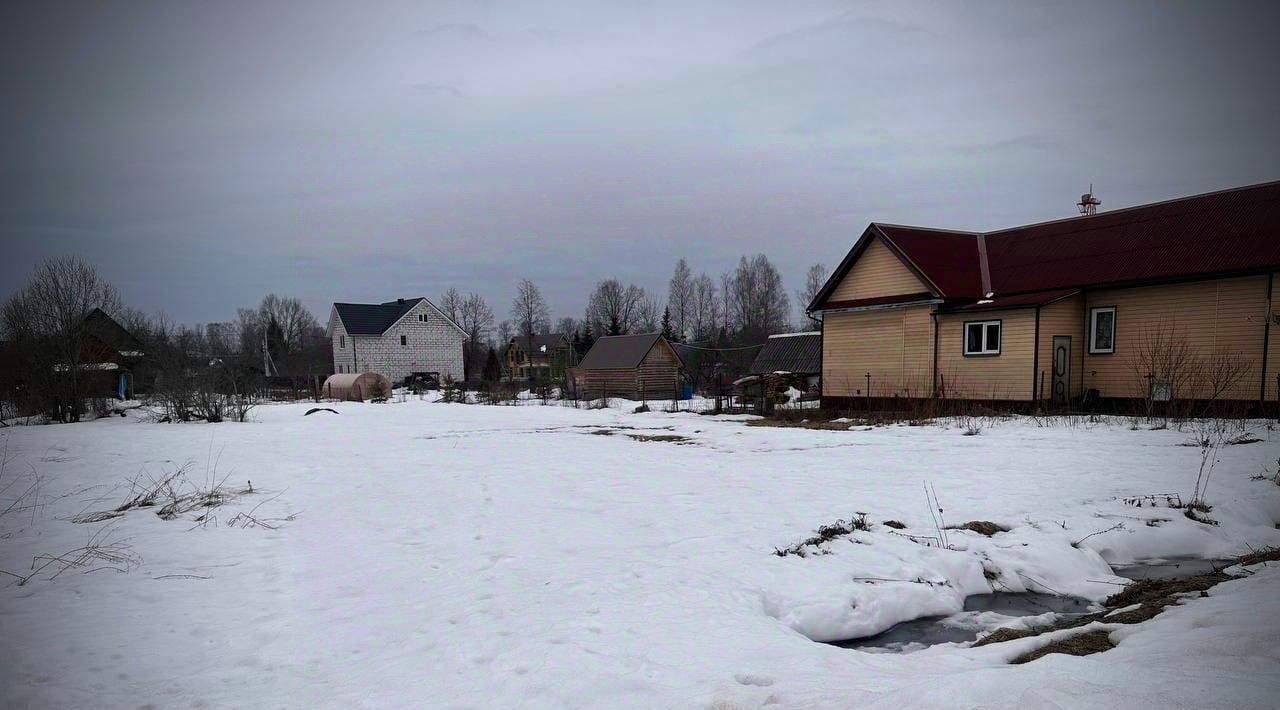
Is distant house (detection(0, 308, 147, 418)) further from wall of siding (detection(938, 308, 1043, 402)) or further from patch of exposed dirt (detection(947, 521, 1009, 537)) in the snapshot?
wall of siding (detection(938, 308, 1043, 402))

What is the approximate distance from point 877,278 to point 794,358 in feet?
36.4

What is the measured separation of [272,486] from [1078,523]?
32.9 feet

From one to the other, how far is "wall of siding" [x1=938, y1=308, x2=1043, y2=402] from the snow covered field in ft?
21.7

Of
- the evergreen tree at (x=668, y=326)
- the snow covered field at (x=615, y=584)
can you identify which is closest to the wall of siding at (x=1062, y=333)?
the snow covered field at (x=615, y=584)

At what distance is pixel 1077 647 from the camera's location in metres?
3.77

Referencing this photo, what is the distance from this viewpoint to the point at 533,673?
3740 mm

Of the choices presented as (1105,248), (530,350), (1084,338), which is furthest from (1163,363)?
(530,350)

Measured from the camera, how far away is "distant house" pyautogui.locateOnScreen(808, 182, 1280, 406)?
15234 millimetres

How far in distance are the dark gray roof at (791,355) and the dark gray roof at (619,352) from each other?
5748 mm

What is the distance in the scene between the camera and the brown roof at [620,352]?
113 feet

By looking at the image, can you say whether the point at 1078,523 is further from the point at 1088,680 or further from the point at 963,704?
the point at 963,704

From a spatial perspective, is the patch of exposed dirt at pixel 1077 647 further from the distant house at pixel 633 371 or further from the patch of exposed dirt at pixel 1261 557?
the distant house at pixel 633 371

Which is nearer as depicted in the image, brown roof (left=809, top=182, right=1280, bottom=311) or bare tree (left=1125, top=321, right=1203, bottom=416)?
bare tree (left=1125, top=321, right=1203, bottom=416)

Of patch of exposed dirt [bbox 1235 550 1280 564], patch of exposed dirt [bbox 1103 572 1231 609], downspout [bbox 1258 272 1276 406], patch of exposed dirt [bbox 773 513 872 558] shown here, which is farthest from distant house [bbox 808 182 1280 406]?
patch of exposed dirt [bbox 773 513 872 558]
